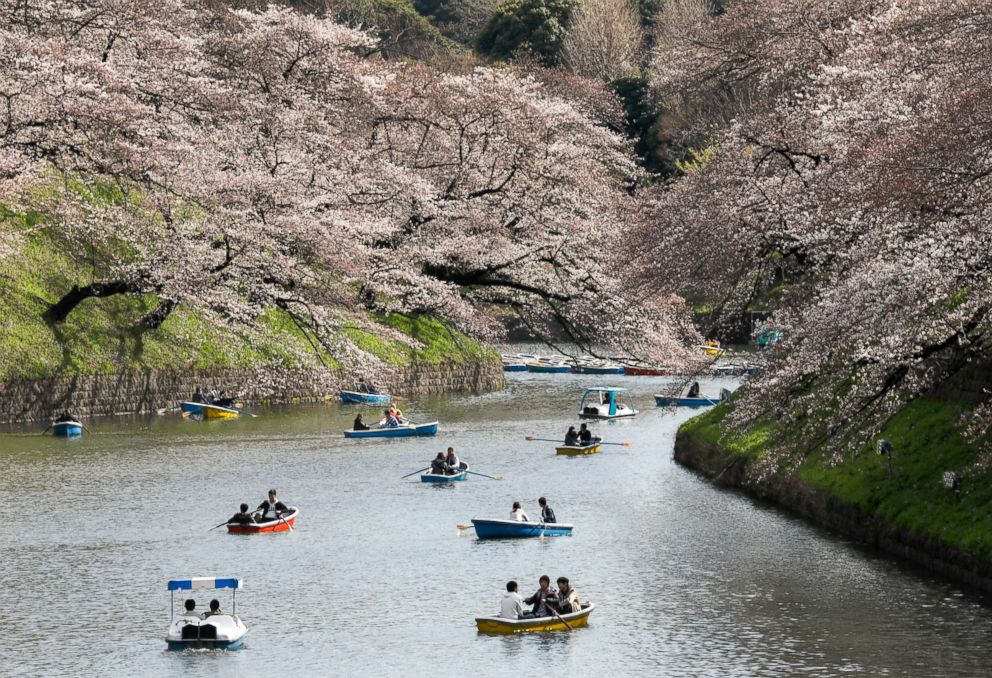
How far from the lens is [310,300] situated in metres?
54.8

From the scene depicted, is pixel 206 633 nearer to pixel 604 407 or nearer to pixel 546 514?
pixel 546 514

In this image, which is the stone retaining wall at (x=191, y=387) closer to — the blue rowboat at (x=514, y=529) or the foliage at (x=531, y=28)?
the blue rowboat at (x=514, y=529)

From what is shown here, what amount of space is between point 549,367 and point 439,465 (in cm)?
4615

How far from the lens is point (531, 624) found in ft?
78.8

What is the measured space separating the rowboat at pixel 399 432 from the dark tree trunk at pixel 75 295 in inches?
419

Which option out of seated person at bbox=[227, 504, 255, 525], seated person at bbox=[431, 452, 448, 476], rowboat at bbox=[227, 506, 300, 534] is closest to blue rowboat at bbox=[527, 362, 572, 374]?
seated person at bbox=[431, 452, 448, 476]

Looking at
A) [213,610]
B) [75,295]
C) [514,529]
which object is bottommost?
[213,610]

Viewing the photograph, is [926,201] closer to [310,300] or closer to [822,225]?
[822,225]

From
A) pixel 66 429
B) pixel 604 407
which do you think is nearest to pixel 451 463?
pixel 66 429

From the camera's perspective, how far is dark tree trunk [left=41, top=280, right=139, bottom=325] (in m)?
52.1

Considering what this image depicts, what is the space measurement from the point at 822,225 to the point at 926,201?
351 inches

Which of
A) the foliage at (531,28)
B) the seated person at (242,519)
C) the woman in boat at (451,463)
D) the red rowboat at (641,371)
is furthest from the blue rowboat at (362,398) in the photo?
the foliage at (531,28)

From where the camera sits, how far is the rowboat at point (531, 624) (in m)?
23.9

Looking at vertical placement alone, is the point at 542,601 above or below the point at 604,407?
below
